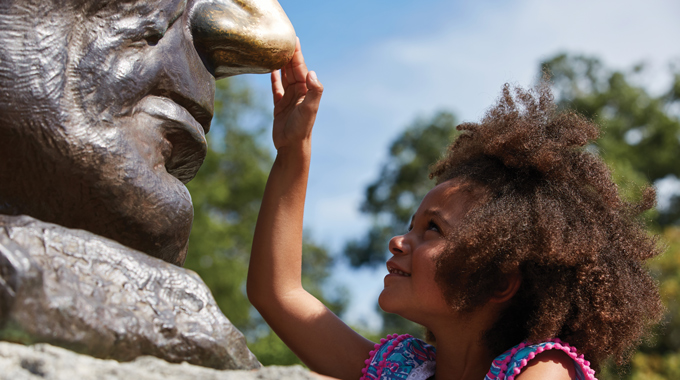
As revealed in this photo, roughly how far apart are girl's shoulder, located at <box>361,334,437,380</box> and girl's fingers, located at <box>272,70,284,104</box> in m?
0.87

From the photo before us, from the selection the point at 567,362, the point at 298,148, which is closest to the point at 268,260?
the point at 298,148

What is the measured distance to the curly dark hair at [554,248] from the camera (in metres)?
1.78

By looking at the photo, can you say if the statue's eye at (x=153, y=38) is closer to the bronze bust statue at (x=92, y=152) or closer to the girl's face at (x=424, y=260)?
the bronze bust statue at (x=92, y=152)

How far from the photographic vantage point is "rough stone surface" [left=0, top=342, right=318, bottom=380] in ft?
3.15

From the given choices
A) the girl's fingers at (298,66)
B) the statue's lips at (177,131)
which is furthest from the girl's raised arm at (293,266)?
the statue's lips at (177,131)

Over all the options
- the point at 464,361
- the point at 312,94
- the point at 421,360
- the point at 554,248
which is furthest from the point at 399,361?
the point at 312,94

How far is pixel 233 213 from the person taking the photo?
52.3 ft

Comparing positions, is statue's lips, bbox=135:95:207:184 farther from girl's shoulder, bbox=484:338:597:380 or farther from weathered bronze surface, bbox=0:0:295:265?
girl's shoulder, bbox=484:338:597:380

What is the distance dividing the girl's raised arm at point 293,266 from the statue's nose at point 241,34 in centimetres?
27

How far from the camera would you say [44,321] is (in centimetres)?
109

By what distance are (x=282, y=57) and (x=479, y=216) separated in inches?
28.0

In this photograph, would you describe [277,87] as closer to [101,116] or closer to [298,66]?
[298,66]

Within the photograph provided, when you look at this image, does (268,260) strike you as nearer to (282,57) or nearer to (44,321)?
(282,57)

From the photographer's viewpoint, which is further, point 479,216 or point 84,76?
point 479,216
